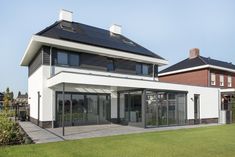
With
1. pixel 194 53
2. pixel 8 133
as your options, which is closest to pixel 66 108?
pixel 8 133

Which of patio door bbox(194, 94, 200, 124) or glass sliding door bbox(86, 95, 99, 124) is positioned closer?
glass sliding door bbox(86, 95, 99, 124)

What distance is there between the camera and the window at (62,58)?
58.7ft

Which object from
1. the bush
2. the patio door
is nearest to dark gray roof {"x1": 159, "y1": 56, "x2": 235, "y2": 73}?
the patio door

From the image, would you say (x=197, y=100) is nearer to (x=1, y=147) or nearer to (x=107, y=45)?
(x=107, y=45)

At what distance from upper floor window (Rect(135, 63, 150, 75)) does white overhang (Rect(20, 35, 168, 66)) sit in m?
0.58

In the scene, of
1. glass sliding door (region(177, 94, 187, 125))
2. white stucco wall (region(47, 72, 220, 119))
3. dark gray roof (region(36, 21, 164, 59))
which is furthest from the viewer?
glass sliding door (region(177, 94, 187, 125))

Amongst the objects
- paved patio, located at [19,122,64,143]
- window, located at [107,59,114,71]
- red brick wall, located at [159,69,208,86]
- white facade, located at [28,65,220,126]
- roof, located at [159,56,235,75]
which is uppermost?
roof, located at [159,56,235,75]

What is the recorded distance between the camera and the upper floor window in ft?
74.7

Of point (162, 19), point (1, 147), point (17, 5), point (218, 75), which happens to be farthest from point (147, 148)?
point (218, 75)

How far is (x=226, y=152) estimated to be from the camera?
361 inches

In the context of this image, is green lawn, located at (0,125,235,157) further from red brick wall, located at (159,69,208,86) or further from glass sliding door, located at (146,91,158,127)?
red brick wall, located at (159,69,208,86)

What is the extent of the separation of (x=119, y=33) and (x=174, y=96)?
1082 centimetres

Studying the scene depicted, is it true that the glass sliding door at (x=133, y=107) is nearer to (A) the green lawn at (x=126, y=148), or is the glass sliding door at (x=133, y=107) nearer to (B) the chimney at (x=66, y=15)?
(A) the green lawn at (x=126, y=148)

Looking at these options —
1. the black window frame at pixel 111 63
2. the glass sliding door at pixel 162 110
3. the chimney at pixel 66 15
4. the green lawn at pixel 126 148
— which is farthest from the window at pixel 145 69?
the green lawn at pixel 126 148
